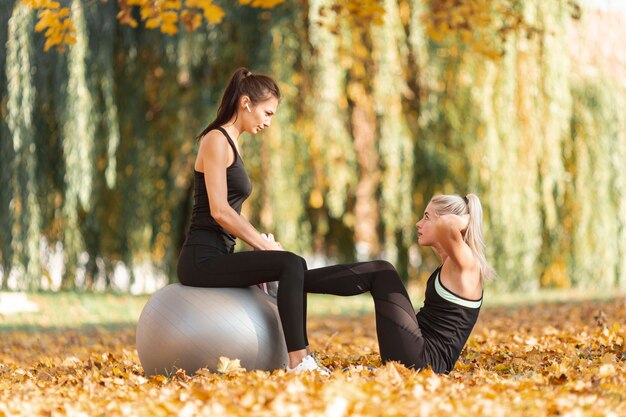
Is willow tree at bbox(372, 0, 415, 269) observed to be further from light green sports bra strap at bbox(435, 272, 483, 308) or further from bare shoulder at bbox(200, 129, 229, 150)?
light green sports bra strap at bbox(435, 272, 483, 308)

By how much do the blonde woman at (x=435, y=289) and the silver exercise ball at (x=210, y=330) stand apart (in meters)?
0.31

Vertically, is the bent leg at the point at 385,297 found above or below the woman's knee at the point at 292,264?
below

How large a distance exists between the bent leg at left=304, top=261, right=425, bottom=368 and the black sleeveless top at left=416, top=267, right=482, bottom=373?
0.11 metres

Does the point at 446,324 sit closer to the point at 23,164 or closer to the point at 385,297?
the point at 385,297

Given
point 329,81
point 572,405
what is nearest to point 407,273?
point 329,81

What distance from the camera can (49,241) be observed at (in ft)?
41.1

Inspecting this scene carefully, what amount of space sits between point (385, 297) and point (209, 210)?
3.33 feet

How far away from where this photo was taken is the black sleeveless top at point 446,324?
16.7ft

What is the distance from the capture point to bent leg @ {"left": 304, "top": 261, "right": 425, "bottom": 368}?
4.98 m

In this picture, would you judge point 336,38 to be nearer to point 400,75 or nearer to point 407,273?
point 400,75

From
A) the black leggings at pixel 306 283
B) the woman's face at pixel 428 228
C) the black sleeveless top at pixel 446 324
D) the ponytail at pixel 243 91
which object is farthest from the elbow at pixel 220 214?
the black sleeveless top at pixel 446 324

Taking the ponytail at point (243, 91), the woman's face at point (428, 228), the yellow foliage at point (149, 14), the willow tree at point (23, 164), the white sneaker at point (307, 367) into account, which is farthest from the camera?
the willow tree at point (23, 164)

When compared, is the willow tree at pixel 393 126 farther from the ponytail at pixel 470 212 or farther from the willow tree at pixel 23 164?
the ponytail at pixel 470 212

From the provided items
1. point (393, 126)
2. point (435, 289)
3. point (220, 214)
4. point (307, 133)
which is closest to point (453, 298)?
point (435, 289)
